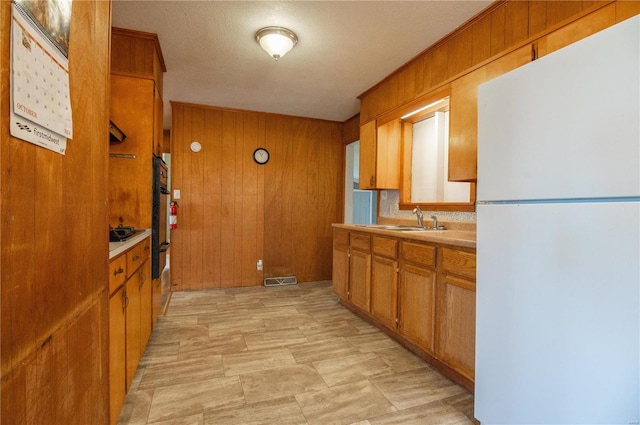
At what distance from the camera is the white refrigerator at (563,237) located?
0.95m

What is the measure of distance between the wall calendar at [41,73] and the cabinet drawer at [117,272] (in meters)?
→ 0.85

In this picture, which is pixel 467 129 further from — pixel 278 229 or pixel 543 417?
pixel 278 229

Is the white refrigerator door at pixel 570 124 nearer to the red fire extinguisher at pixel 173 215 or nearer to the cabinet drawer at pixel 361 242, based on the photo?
the cabinet drawer at pixel 361 242

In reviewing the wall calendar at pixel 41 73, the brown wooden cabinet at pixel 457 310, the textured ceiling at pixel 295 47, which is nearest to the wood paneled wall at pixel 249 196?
the textured ceiling at pixel 295 47

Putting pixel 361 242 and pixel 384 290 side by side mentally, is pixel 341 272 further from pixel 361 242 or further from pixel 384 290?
pixel 384 290

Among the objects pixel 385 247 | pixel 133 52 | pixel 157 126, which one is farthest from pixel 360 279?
pixel 133 52

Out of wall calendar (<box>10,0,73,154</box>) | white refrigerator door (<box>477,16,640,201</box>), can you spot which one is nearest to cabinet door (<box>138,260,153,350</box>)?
wall calendar (<box>10,0,73,154</box>)

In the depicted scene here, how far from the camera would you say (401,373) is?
205 cm

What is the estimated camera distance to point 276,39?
7.72 ft

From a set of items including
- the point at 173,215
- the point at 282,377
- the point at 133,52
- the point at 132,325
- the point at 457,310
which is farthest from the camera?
the point at 173,215

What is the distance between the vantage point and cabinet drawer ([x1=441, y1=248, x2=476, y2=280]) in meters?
1.77

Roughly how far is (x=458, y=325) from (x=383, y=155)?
2041 mm

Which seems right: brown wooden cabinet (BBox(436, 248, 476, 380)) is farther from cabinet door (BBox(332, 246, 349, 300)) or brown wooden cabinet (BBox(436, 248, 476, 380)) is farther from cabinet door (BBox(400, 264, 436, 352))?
cabinet door (BBox(332, 246, 349, 300))

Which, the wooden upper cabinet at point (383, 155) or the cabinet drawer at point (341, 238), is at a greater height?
the wooden upper cabinet at point (383, 155)
